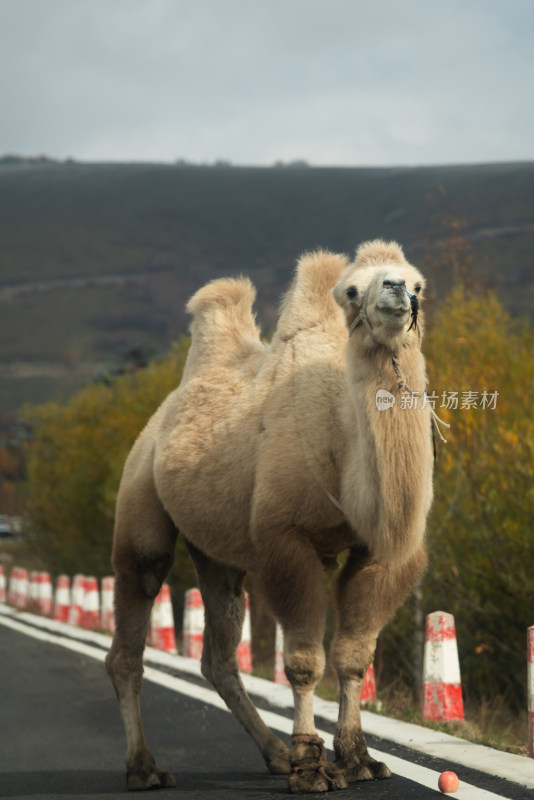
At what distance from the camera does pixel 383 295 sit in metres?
5.53

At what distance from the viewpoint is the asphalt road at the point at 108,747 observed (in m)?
6.20

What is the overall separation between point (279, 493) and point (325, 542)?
1.17ft

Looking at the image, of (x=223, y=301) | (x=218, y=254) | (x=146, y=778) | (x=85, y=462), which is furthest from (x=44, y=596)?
(x=218, y=254)

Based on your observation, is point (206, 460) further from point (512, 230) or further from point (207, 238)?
point (207, 238)

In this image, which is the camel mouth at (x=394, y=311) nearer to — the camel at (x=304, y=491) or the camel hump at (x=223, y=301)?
the camel at (x=304, y=491)

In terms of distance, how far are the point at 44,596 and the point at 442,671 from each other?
13.7 meters

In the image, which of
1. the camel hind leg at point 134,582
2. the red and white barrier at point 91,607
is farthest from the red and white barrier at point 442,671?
the red and white barrier at point 91,607

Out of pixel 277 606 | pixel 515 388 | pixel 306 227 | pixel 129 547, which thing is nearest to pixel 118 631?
pixel 129 547

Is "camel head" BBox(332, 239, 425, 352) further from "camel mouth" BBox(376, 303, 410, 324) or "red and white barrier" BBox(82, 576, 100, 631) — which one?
"red and white barrier" BBox(82, 576, 100, 631)

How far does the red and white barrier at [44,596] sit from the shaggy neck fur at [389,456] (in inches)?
603

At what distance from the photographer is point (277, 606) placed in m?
5.99

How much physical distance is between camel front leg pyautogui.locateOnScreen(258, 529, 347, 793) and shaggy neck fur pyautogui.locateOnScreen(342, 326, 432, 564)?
1.15 feet

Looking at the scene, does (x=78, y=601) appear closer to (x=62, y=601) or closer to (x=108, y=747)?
(x=62, y=601)

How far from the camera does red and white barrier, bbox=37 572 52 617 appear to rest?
2050 cm
